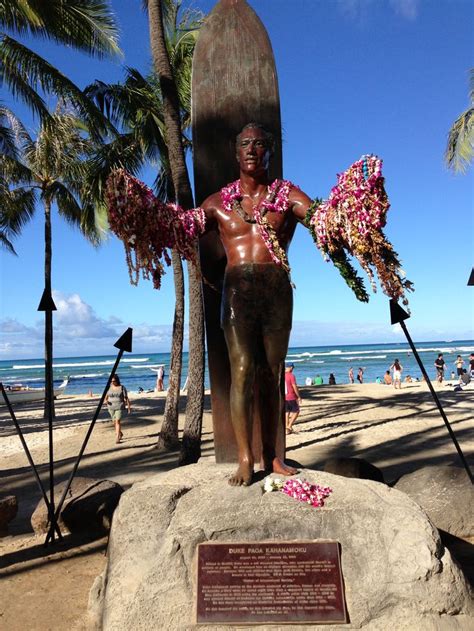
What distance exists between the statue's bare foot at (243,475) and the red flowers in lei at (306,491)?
0.75 ft

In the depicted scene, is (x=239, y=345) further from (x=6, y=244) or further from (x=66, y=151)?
(x=6, y=244)

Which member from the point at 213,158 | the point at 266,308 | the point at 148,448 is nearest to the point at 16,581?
the point at 266,308

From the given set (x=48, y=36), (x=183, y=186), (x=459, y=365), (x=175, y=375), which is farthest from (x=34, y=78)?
(x=459, y=365)

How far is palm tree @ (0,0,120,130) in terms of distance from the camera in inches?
377

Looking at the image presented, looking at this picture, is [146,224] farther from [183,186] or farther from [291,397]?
[291,397]

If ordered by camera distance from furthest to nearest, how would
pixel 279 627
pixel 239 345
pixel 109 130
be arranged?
pixel 109 130 → pixel 239 345 → pixel 279 627

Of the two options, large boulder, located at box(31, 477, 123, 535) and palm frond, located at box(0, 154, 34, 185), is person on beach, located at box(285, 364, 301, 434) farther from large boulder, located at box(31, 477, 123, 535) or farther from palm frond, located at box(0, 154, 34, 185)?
palm frond, located at box(0, 154, 34, 185)

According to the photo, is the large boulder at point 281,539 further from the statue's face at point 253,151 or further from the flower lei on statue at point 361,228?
the statue's face at point 253,151

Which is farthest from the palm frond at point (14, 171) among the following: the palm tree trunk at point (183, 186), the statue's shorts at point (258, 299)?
the statue's shorts at point (258, 299)

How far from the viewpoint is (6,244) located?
23797mm

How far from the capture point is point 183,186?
8977 millimetres

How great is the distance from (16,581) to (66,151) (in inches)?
540

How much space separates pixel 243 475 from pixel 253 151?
2.15 m

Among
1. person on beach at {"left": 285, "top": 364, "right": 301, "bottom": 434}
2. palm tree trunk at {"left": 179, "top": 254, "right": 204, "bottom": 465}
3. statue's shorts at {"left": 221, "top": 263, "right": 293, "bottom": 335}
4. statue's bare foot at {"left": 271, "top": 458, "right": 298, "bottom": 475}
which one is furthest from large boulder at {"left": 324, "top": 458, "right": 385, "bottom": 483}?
person on beach at {"left": 285, "top": 364, "right": 301, "bottom": 434}
